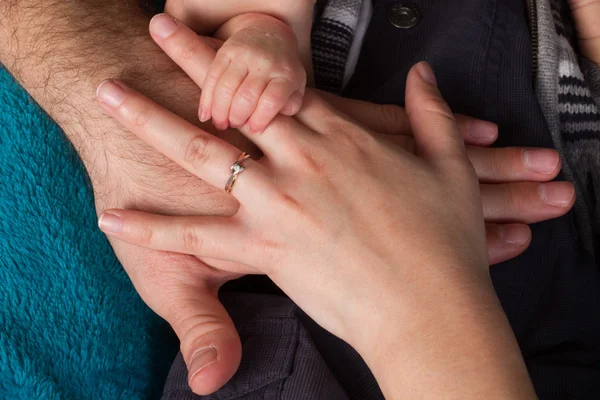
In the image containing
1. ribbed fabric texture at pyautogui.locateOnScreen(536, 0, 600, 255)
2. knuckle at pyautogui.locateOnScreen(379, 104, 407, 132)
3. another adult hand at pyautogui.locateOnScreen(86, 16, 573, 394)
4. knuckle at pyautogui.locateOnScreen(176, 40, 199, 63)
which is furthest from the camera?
ribbed fabric texture at pyautogui.locateOnScreen(536, 0, 600, 255)

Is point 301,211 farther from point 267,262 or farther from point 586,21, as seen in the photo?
point 586,21

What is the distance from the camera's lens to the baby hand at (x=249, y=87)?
742mm

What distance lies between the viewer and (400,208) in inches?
27.7

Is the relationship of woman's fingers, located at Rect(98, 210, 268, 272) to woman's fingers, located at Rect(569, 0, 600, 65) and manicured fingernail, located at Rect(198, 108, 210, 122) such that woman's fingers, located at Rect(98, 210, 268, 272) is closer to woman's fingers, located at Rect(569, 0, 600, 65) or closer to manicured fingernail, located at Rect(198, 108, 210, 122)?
manicured fingernail, located at Rect(198, 108, 210, 122)

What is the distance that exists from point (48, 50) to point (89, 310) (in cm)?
42

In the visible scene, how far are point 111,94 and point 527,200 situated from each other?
0.61m

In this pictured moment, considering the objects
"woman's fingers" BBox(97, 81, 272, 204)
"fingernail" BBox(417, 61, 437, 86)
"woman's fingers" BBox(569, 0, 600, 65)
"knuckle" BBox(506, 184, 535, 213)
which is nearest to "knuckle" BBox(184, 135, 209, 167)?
"woman's fingers" BBox(97, 81, 272, 204)

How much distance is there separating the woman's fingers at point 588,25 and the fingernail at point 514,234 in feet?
1.75

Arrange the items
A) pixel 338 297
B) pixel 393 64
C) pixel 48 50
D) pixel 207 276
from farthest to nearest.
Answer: pixel 393 64 < pixel 48 50 < pixel 207 276 < pixel 338 297

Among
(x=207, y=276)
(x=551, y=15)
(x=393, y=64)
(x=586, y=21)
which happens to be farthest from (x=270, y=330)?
(x=586, y=21)

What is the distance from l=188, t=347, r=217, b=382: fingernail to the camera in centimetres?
68

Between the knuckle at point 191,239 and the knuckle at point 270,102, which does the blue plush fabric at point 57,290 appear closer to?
the knuckle at point 191,239

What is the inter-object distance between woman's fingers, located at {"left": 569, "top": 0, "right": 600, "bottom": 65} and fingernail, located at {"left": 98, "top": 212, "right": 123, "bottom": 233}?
987 millimetres

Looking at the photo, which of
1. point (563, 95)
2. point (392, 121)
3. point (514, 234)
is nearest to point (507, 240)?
point (514, 234)
